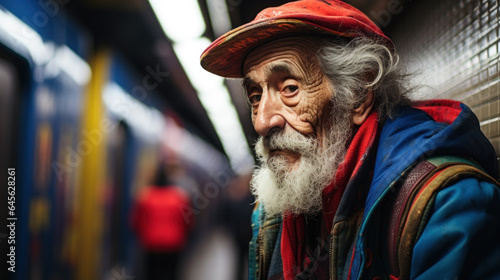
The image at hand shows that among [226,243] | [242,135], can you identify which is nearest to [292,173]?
[242,135]

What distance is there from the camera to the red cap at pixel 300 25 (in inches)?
57.9

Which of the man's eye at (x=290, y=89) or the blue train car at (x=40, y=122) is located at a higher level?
the blue train car at (x=40, y=122)

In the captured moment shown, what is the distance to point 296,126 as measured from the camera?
5.13ft

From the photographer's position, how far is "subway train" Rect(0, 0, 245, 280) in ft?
Result: 9.27

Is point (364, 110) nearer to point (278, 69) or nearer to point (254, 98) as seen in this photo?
point (278, 69)

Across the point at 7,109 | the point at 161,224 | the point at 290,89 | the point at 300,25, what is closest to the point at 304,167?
the point at 290,89

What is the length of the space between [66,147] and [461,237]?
Result: 3.90m

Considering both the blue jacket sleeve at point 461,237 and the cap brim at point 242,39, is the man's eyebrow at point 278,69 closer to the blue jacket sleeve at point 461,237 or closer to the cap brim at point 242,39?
the cap brim at point 242,39

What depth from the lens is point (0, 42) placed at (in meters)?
2.53

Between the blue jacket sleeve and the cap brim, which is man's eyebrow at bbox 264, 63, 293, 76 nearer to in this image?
the cap brim

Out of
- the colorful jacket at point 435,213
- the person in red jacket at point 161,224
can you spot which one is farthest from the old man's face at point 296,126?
the person in red jacket at point 161,224

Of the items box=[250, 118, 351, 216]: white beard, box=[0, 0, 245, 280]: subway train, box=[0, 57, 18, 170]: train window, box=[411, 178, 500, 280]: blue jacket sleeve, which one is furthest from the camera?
box=[0, 0, 245, 280]: subway train

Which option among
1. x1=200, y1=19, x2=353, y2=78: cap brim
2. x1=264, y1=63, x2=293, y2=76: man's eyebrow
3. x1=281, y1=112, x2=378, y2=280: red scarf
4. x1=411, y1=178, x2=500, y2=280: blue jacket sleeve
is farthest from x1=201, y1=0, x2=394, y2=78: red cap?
x1=411, y1=178, x2=500, y2=280: blue jacket sleeve

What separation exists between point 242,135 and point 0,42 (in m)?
7.72
